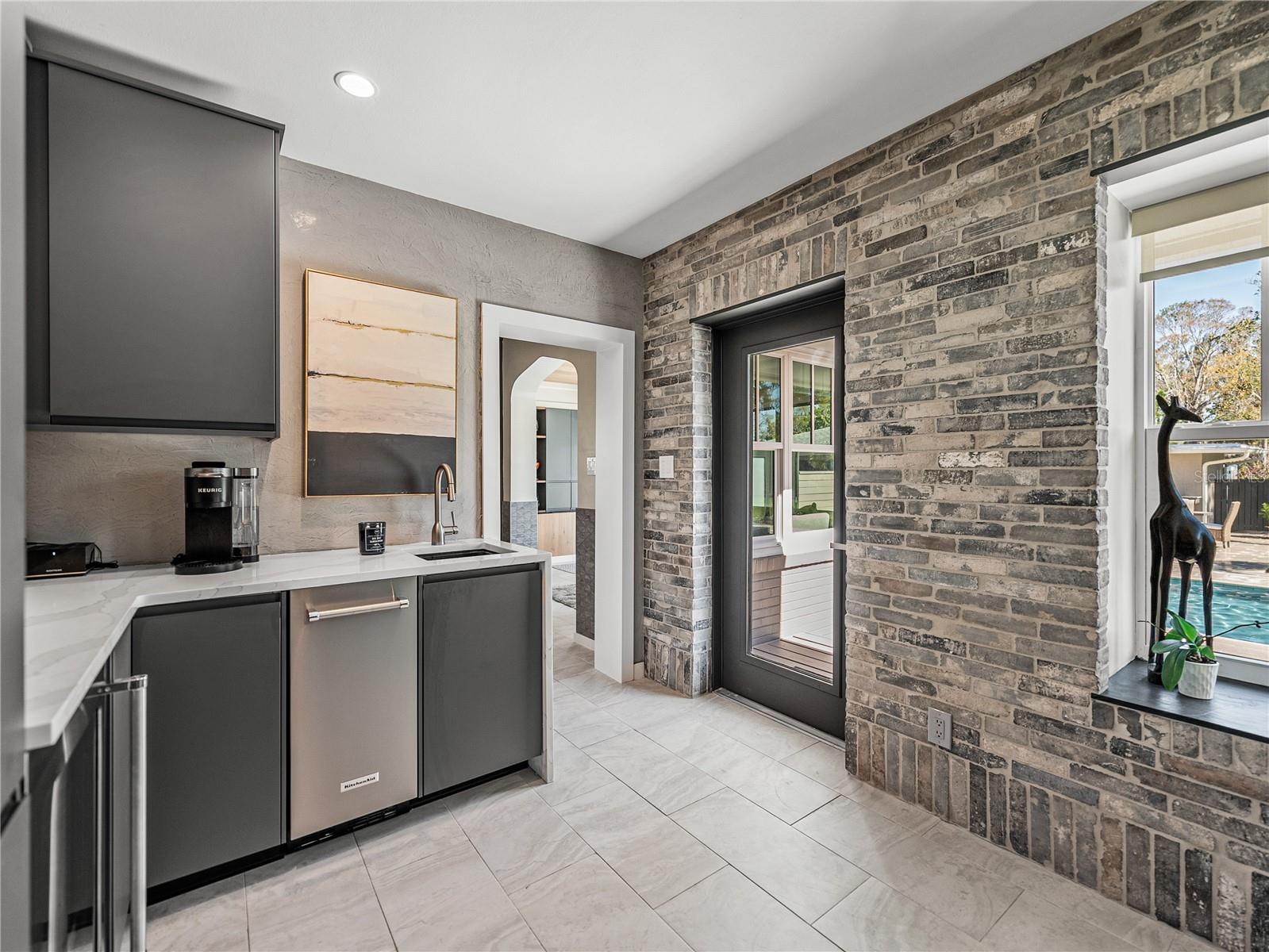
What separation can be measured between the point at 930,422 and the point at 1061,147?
3.11ft

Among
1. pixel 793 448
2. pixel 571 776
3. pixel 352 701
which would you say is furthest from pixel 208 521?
pixel 793 448

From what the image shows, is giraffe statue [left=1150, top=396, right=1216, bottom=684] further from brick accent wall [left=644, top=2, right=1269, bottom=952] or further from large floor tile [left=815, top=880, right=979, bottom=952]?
large floor tile [left=815, top=880, right=979, bottom=952]

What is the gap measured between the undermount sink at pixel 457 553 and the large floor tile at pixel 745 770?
47.4 inches

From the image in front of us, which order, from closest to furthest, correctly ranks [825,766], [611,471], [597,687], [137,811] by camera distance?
[137,811] < [825,766] < [597,687] < [611,471]

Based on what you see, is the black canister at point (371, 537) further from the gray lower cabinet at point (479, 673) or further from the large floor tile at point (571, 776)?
the large floor tile at point (571, 776)

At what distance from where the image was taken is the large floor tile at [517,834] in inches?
76.5

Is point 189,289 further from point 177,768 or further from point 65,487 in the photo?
point 177,768

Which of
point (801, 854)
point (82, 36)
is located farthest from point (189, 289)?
point (801, 854)

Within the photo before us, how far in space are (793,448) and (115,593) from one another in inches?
110

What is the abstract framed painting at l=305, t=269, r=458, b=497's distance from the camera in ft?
8.27

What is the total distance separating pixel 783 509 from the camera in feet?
10.4

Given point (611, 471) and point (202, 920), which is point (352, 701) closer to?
point (202, 920)

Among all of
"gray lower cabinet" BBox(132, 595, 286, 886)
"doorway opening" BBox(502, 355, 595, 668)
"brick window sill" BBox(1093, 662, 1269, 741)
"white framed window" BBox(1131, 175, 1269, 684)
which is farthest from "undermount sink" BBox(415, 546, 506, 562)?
"white framed window" BBox(1131, 175, 1269, 684)

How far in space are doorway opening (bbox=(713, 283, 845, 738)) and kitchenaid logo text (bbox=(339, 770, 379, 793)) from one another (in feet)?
6.50
